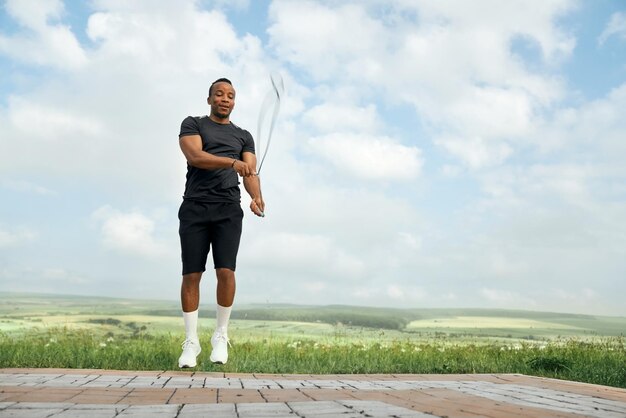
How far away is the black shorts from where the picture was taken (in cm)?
503

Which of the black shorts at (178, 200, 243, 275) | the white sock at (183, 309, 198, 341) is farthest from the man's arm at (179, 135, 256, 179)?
the white sock at (183, 309, 198, 341)

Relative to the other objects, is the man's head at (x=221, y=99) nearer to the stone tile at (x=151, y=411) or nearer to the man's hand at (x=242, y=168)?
the man's hand at (x=242, y=168)

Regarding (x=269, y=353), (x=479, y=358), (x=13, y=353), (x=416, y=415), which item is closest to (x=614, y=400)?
(x=416, y=415)

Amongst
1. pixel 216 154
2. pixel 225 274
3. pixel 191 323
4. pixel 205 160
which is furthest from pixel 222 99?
pixel 191 323

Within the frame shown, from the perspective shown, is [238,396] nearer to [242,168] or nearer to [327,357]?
[242,168]

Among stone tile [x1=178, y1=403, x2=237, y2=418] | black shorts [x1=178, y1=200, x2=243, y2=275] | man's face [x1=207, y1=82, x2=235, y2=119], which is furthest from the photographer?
man's face [x1=207, y1=82, x2=235, y2=119]

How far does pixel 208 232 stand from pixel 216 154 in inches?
25.9

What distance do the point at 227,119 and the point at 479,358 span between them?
358cm

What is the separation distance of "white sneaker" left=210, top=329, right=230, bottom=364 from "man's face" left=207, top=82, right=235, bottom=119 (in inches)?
73.7

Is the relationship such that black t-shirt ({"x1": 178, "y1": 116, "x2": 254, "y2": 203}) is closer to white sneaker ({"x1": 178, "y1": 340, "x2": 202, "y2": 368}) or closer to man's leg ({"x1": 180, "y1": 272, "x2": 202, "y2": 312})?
man's leg ({"x1": 180, "y1": 272, "x2": 202, "y2": 312})

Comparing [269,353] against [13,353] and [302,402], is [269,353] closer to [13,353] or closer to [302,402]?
[13,353]

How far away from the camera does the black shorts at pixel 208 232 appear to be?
503 centimetres

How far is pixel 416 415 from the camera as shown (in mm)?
2643

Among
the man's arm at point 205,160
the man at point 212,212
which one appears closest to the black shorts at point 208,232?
the man at point 212,212
